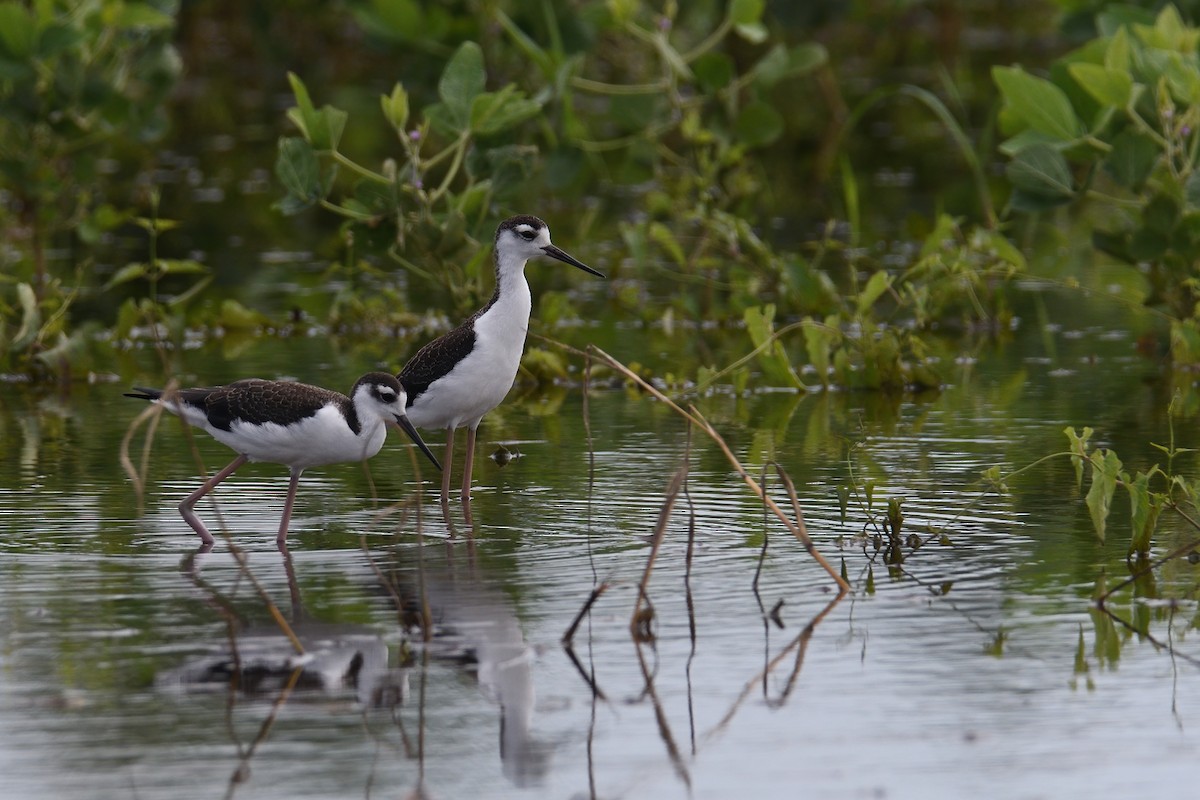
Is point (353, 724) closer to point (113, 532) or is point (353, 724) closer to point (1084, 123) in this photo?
point (113, 532)

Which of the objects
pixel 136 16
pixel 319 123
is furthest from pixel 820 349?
pixel 136 16

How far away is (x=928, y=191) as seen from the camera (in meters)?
18.7

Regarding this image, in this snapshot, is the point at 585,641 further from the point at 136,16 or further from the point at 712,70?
the point at 136,16

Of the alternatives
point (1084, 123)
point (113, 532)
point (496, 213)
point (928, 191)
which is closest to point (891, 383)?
point (1084, 123)

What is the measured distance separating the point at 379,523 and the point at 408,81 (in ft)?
29.1

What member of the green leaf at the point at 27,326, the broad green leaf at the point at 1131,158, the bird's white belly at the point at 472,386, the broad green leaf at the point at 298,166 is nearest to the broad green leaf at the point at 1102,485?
the bird's white belly at the point at 472,386

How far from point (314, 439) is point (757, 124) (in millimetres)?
7580

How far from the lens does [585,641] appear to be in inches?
247

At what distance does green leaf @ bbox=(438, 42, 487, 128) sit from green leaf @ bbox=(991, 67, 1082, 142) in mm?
2788

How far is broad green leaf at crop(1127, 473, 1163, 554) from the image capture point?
6.84 m

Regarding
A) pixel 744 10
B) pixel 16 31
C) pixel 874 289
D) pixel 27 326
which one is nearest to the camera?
pixel 874 289

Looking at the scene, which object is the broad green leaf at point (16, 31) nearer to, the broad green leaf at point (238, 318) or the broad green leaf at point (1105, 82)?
the broad green leaf at point (238, 318)

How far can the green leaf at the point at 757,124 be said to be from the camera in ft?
47.4

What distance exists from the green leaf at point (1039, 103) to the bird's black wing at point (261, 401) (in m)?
4.81
